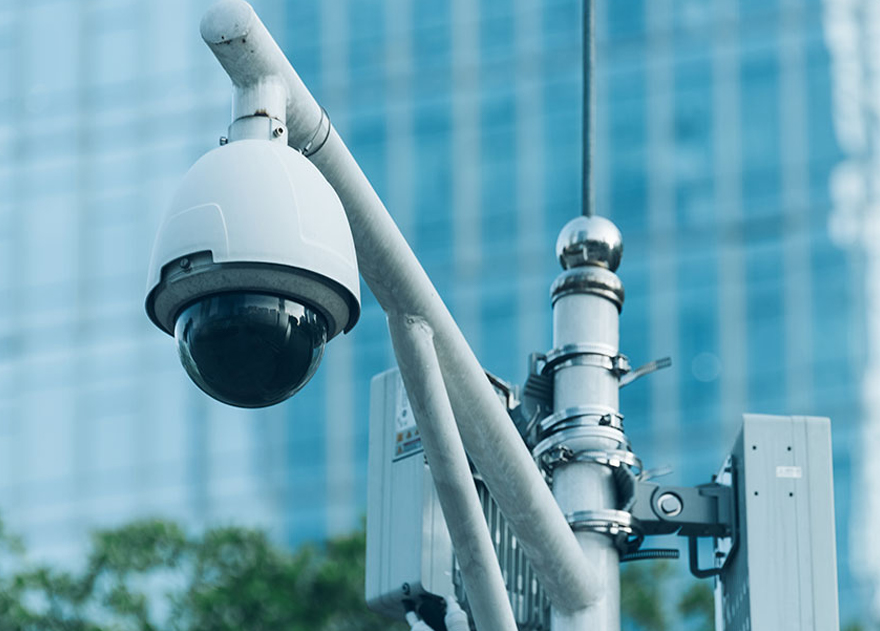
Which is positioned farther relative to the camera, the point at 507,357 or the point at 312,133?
the point at 507,357

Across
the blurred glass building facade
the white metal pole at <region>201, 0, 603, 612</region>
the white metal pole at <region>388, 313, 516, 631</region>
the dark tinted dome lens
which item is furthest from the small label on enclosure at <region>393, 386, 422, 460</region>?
the blurred glass building facade

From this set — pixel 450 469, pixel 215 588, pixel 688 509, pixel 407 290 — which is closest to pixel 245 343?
pixel 407 290

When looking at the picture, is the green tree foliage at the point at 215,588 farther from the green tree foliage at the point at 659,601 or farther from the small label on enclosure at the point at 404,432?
the small label on enclosure at the point at 404,432

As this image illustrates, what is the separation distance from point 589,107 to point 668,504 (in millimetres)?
1153

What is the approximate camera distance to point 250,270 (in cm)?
469

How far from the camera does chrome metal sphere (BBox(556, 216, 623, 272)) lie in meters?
6.64

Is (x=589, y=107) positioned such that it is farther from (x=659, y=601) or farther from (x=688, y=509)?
(x=659, y=601)

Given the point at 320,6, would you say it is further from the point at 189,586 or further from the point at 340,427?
the point at 189,586

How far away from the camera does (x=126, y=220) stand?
45.0 m

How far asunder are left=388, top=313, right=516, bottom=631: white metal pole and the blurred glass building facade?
97.7ft

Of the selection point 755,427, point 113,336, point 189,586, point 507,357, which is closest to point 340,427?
point 507,357

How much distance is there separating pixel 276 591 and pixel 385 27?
863 inches

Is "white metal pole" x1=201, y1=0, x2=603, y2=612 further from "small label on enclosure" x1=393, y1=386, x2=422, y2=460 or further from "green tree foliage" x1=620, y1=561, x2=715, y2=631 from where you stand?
"green tree foliage" x1=620, y1=561, x2=715, y2=631

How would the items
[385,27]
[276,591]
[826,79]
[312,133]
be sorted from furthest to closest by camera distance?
[385,27] < [826,79] < [276,591] < [312,133]
